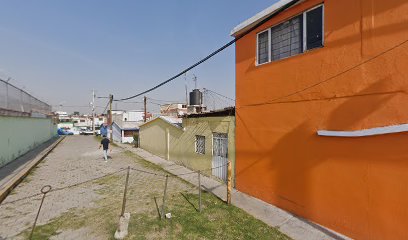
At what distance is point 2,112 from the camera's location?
40.1ft

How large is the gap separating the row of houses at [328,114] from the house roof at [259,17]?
0.04m

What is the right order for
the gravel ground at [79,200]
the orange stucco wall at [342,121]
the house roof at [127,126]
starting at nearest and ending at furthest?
the orange stucco wall at [342,121] < the gravel ground at [79,200] < the house roof at [127,126]

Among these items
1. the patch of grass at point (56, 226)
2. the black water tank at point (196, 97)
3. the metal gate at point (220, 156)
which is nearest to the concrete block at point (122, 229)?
the patch of grass at point (56, 226)

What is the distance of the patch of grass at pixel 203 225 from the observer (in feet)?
18.4

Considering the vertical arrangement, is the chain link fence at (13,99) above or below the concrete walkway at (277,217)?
above

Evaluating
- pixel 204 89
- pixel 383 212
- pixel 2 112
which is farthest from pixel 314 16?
pixel 2 112

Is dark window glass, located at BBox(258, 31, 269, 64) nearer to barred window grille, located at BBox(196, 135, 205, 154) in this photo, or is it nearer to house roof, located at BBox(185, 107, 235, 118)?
house roof, located at BBox(185, 107, 235, 118)

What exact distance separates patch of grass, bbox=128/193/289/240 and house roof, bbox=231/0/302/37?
5.94 meters

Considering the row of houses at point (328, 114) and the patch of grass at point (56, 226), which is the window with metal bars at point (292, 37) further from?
the patch of grass at point (56, 226)

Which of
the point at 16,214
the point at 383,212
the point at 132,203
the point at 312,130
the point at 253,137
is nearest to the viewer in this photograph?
the point at 383,212

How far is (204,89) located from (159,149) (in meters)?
6.00

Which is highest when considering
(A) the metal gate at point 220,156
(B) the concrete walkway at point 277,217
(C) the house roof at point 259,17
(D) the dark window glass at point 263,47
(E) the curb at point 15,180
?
(C) the house roof at point 259,17

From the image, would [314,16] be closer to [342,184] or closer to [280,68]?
[280,68]

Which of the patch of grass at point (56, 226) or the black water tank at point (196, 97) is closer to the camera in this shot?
the patch of grass at point (56, 226)
